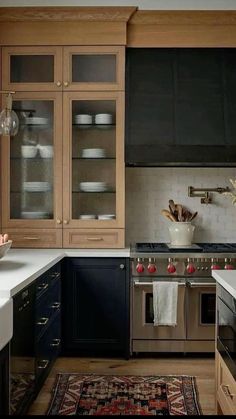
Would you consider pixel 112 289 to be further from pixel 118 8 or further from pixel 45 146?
pixel 118 8

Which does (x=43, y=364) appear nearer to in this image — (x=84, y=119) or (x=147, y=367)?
(x=147, y=367)

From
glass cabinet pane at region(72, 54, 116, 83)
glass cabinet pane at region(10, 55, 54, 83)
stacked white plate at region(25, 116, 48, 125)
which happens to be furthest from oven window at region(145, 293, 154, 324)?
glass cabinet pane at region(10, 55, 54, 83)

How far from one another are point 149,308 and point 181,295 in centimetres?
26

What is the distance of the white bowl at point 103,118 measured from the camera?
394cm

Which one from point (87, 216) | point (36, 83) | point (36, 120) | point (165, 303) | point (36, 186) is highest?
point (36, 83)

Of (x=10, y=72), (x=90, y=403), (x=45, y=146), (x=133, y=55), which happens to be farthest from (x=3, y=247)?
(x=133, y=55)

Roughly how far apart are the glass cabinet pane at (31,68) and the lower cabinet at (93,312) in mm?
1463

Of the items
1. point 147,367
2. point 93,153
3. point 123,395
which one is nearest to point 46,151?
point 93,153

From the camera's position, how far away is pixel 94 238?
3.91m

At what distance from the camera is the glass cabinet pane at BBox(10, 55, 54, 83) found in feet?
12.8

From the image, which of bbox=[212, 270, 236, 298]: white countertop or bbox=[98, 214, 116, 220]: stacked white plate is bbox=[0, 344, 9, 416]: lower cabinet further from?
bbox=[98, 214, 116, 220]: stacked white plate

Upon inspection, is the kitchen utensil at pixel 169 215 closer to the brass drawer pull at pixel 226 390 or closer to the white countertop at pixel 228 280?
the white countertop at pixel 228 280

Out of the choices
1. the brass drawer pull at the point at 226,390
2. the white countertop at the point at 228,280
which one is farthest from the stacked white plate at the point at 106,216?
the brass drawer pull at the point at 226,390

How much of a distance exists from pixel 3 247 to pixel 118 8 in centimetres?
216
